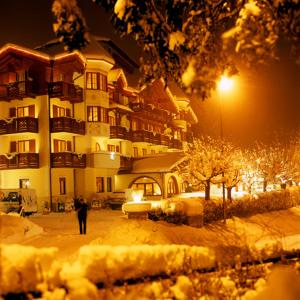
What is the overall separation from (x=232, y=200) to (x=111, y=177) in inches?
681

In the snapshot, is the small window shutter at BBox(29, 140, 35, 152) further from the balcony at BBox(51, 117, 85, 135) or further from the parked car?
the parked car

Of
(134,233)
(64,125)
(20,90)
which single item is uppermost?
(20,90)

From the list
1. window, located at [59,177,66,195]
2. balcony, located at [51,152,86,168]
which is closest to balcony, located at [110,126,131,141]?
balcony, located at [51,152,86,168]

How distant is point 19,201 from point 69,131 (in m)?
7.73

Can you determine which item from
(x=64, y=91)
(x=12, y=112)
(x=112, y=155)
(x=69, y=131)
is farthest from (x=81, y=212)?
(x=12, y=112)

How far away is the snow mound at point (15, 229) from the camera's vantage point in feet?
55.5

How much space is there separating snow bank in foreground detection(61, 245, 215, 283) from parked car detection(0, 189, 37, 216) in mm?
23342

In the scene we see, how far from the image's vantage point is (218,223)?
22.6 m

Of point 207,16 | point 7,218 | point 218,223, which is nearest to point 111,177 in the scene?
point 218,223

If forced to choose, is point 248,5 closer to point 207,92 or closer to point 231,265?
point 207,92

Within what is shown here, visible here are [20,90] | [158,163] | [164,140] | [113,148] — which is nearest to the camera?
[20,90]

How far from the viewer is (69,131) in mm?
34875

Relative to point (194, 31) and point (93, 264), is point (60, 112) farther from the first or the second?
point (93, 264)

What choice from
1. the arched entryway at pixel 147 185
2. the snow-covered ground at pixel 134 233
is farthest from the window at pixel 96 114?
the snow-covered ground at pixel 134 233
